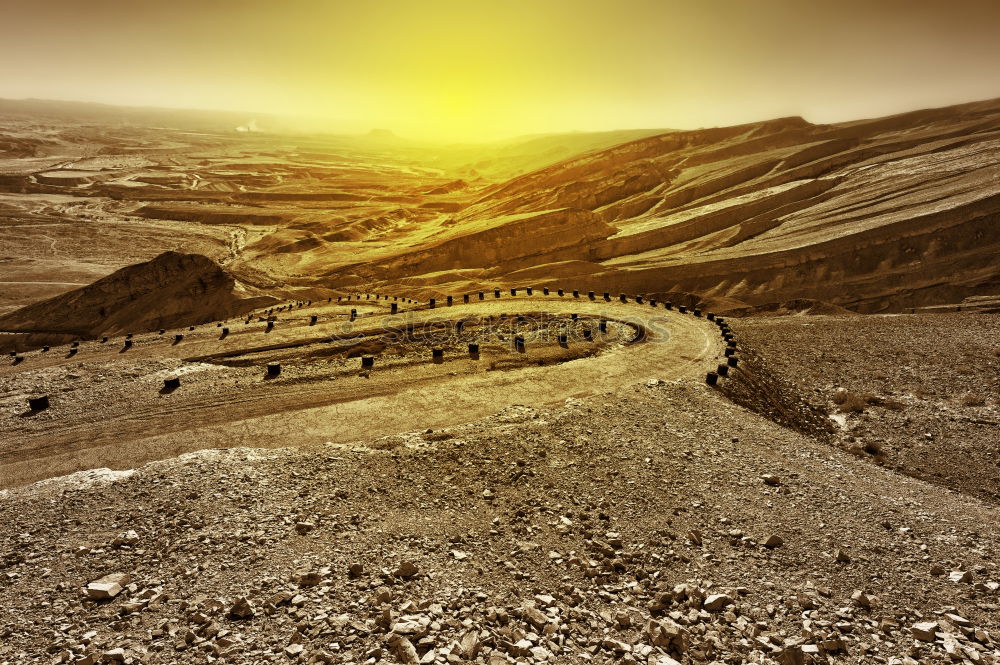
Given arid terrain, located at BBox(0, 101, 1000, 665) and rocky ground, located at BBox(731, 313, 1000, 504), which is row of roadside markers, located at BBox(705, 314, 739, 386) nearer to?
arid terrain, located at BBox(0, 101, 1000, 665)

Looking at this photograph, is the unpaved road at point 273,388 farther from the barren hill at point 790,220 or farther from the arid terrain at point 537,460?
the barren hill at point 790,220

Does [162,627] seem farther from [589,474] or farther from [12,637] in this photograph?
[589,474]

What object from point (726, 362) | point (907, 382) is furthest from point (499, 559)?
point (907, 382)
